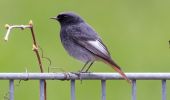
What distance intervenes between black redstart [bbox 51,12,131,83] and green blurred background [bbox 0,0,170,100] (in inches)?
70.6

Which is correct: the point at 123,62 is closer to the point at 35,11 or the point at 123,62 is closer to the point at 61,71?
the point at 35,11

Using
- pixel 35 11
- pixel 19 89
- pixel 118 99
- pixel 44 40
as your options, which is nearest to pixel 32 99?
pixel 19 89

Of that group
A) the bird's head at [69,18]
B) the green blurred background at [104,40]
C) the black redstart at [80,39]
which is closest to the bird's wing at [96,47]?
the black redstart at [80,39]

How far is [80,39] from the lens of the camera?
22.8 ft

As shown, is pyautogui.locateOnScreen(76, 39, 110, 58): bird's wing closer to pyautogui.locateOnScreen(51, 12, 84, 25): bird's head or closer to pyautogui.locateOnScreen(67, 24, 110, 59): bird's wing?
pyautogui.locateOnScreen(67, 24, 110, 59): bird's wing

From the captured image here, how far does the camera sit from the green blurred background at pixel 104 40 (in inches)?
364

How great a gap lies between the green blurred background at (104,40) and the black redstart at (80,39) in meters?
1.79

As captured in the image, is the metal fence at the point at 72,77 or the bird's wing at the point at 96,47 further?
the bird's wing at the point at 96,47

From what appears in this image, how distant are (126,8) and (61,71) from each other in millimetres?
6232

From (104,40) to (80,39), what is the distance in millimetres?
3617

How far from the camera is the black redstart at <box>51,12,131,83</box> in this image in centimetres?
673

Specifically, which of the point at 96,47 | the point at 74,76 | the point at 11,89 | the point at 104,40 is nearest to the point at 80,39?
the point at 96,47

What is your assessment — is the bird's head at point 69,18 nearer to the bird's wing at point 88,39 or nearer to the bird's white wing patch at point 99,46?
the bird's wing at point 88,39

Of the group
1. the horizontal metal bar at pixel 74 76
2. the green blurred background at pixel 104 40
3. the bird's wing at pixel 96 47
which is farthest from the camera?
the green blurred background at pixel 104 40
